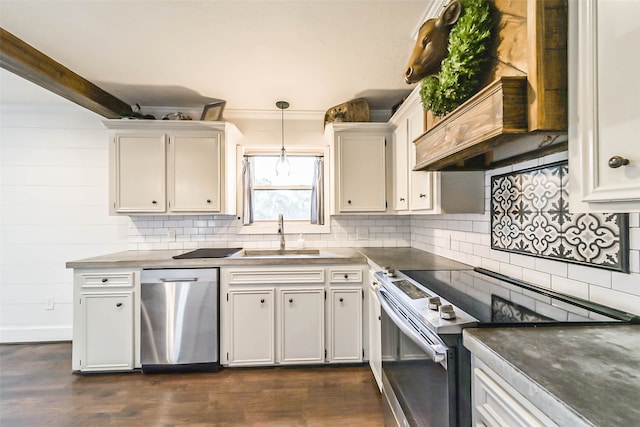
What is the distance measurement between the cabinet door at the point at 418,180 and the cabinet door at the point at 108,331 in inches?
95.5

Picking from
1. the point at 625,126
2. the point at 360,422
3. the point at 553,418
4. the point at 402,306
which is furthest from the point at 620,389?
the point at 360,422

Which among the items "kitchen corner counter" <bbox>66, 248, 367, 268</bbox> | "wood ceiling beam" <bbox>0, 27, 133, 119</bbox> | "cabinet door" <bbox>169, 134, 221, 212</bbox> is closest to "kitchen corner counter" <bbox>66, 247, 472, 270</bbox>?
"kitchen corner counter" <bbox>66, 248, 367, 268</bbox>

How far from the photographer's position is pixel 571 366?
0.66m

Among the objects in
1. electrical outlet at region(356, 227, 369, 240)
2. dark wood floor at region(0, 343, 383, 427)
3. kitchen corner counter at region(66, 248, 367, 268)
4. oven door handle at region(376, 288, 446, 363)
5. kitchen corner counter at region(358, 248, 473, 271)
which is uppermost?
electrical outlet at region(356, 227, 369, 240)

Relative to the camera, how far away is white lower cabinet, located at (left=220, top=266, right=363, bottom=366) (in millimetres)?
2299

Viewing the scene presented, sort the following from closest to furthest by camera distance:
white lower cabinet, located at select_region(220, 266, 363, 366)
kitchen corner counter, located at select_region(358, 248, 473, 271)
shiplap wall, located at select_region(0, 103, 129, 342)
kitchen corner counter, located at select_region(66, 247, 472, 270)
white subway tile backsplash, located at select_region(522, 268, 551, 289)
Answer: white subway tile backsplash, located at select_region(522, 268, 551, 289) < kitchen corner counter, located at select_region(358, 248, 473, 271) < kitchen corner counter, located at select_region(66, 247, 472, 270) < white lower cabinet, located at select_region(220, 266, 363, 366) < shiplap wall, located at select_region(0, 103, 129, 342)

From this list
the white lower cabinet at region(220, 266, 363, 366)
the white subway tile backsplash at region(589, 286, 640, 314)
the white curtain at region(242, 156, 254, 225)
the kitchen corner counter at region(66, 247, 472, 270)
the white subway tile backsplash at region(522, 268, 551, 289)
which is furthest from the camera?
the white curtain at region(242, 156, 254, 225)

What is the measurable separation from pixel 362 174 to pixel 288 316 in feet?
4.92

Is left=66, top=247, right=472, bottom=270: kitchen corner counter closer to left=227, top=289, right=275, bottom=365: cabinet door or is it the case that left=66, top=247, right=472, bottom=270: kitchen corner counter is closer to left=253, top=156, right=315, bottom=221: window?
left=227, top=289, right=275, bottom=365: cabinet door

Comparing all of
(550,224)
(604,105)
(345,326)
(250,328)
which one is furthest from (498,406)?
(250,328)

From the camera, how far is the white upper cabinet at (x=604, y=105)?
2.17 feet

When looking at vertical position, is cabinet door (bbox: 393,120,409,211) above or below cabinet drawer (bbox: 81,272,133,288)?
above

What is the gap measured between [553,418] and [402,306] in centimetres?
73

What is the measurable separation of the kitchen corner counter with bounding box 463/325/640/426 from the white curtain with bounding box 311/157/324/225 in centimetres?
227
